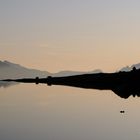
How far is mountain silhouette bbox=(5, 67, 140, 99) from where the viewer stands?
19.1 m

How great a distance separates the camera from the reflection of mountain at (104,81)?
19125 millimetres

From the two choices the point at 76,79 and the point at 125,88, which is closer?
the point at 76,79

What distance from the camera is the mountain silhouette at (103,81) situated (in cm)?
1912

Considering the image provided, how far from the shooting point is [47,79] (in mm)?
19781

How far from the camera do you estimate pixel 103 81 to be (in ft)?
63.1

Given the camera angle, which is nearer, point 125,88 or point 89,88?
point 89,88

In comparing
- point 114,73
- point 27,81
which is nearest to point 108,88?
point 114,73

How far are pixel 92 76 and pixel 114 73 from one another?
131 cm

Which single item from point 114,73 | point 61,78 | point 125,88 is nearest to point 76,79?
point 61,78

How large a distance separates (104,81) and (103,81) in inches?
2.7

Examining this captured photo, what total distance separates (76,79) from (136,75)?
3.02 m

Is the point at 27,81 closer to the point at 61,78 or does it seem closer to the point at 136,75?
the point at 61,78

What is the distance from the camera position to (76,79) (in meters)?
19.2

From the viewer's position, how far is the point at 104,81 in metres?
19.3
